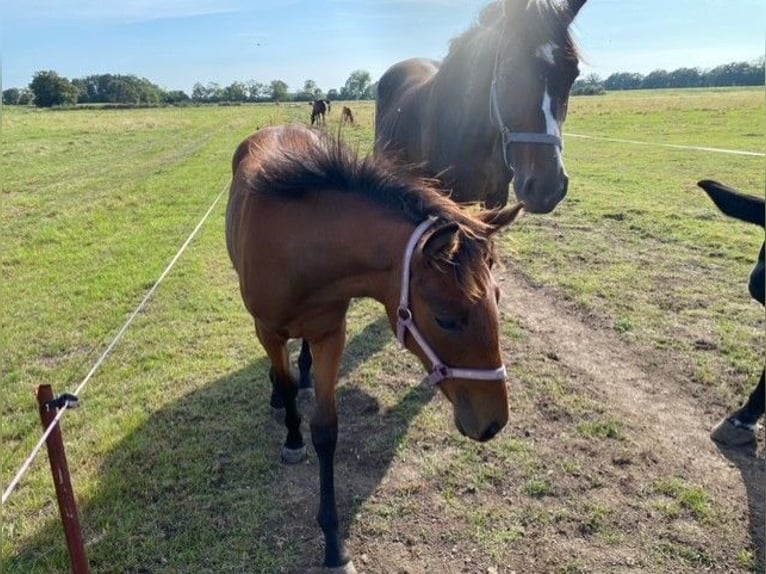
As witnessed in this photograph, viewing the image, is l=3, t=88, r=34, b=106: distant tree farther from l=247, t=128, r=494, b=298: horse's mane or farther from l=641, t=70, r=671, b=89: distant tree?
l=247, t=128, r=494, b=298: horse's mane

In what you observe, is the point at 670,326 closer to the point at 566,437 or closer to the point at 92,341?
the point at 566,437

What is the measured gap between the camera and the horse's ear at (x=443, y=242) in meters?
1.86

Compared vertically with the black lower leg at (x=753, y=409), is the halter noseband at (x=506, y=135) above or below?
above

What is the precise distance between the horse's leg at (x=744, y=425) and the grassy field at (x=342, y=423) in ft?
1.14

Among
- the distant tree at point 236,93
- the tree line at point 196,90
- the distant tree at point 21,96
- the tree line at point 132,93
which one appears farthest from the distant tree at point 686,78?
the distant tree at point 21,96

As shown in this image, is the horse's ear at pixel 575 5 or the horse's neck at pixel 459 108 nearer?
the horse's ear at pixel 575 5

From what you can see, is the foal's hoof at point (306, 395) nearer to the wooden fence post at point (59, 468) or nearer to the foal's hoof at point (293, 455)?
the foal's hoof at point (293, 455)

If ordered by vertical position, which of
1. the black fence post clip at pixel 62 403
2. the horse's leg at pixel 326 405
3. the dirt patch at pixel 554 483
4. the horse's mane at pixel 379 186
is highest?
the horse's mane at pixel 379 186

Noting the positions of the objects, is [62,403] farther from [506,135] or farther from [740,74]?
[740,74]

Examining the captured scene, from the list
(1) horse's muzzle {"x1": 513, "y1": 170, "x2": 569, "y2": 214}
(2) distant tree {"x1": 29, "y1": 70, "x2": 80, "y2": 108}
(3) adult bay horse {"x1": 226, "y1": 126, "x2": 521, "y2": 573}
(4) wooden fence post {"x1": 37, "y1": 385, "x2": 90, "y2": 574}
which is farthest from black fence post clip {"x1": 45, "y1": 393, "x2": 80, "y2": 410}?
(2) distant tree {"x1": 29, "y1": 70, "x2": 80, "y2": 108}

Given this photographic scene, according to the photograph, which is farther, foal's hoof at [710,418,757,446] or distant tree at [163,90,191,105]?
distant tree at [163,90,191,105]

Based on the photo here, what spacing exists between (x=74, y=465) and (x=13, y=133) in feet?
93.0

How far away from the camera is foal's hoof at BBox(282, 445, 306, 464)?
3.27 metres

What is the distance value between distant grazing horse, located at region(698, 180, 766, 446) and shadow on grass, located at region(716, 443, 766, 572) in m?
0.06
